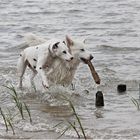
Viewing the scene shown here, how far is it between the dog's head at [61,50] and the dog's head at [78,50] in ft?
0.34

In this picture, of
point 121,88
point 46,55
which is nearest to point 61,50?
point 46,55

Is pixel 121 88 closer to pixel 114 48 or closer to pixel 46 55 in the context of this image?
pixel 46 55

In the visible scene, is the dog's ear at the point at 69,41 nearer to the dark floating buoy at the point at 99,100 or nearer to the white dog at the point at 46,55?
the white dog at the point at 46,55

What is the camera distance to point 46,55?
373 inches

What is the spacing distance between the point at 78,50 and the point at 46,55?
587 millimetres

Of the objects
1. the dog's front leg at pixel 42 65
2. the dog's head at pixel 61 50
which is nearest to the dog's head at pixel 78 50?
the dog's head at pixel 61 50

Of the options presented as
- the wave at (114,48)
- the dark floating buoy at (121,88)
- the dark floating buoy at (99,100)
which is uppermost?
the dark floating buoy at (99,100)

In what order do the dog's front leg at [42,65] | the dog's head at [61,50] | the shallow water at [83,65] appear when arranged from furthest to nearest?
the dog's front leg at [42,65] < the dog's head at [61,50] < the shallow water at [83,65]

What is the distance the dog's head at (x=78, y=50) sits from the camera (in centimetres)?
925

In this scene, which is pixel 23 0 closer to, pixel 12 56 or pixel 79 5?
pixel 79 5

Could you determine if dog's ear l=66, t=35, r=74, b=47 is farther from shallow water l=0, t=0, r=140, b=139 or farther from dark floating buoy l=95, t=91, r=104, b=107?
dark floating buoy l=95, t=91, r=104, b=107

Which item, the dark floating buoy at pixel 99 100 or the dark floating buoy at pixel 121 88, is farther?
the dark floating buoy at pixel 121 88

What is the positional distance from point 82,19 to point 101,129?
37.9 feet

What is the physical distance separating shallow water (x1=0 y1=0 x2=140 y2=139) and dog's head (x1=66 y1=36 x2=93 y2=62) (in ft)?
2.39
